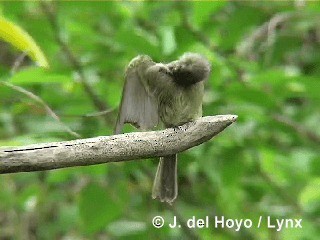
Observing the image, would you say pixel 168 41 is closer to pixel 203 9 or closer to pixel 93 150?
pixel 203 9

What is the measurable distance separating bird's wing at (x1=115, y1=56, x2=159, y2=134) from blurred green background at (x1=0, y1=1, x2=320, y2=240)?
33cm

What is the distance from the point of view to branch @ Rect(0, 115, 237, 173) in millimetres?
718

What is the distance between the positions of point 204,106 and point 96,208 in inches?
15.2

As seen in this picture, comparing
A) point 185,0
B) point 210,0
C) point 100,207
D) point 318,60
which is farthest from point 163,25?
point 318,60

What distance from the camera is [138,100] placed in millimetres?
976

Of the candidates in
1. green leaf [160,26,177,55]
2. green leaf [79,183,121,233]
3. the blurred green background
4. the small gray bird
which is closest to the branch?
the small gray bird

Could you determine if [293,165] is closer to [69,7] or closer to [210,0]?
[210,0]

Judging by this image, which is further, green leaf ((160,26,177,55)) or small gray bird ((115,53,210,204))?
green leaf ((160,26,177,55))

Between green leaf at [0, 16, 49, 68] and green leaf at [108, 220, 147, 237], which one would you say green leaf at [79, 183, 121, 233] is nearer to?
green leaf at [108, 220, 147, 237]

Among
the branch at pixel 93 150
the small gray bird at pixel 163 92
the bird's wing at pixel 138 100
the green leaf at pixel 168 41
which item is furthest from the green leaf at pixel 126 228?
the branch at pixel 93 150

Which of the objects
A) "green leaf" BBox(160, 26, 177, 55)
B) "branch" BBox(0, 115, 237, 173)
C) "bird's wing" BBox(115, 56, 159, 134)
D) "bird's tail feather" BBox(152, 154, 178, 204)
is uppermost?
"green leaf" BBox(160, 26, 177, 55)

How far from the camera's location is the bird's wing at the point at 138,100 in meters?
0.95

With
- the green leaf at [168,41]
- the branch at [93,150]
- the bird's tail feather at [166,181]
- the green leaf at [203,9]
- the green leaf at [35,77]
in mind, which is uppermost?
the green leaf at [203,9]

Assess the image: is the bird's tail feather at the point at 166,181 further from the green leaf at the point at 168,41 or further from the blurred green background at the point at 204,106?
the green leaf at the point at 168,41
